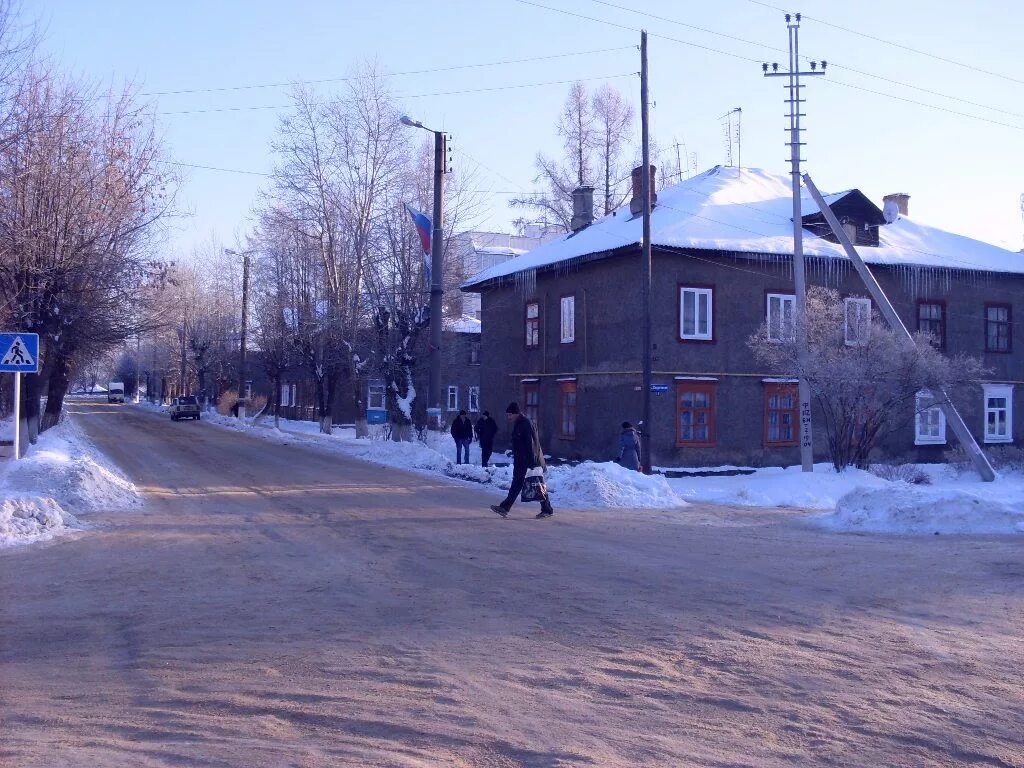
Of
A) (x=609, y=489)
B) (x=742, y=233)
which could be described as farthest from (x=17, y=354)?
(x=742, y=233)

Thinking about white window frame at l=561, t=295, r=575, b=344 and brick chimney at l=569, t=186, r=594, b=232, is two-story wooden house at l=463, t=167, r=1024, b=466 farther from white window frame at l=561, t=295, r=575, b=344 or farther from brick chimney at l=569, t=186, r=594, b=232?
brick chimney at l=569, t=186, r=594, b=232

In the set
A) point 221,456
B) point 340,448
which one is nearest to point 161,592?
point 221,456

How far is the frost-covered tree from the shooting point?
2230 centimetres

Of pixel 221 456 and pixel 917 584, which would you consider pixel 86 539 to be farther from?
pixel 221 456

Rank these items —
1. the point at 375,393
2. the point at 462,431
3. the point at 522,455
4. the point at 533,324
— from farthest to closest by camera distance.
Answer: the point at 375,393
the point at 533,324
the point at 462,431
the point at 522,455

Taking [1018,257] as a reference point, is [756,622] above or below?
below

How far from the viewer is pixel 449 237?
1459 inches

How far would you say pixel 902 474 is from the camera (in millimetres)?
24156

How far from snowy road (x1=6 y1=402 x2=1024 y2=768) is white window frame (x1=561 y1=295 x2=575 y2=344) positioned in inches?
663

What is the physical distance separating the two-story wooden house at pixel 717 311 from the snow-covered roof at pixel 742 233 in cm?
7

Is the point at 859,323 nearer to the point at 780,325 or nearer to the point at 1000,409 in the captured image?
the point at 780,325

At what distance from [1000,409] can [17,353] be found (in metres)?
28.8

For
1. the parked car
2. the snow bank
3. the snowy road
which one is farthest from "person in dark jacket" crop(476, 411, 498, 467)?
the parked car

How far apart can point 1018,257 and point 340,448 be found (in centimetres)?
2419
